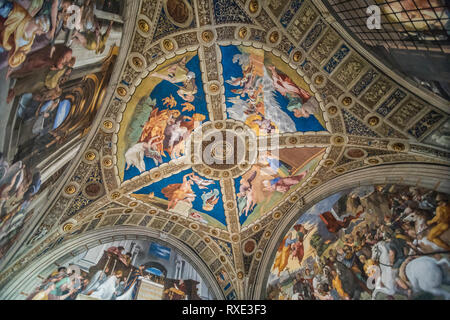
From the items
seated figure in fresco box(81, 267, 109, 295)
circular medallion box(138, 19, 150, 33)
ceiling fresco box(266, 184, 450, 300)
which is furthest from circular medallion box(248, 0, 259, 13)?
seated figure in fresco box(81, 267, 109, 295)

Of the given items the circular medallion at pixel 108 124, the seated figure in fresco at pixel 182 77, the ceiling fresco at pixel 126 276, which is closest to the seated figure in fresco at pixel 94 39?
the seated figure in fresco at pixel 182 77

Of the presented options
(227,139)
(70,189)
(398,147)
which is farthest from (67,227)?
(398,147)

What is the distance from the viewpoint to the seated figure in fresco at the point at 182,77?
29.6ft

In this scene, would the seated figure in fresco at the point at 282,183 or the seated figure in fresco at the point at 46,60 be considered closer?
the seated figure in fresco at the point at 46,60

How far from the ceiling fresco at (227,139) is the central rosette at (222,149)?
42mm

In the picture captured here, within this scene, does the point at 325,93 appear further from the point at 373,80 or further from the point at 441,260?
the point at 441,260

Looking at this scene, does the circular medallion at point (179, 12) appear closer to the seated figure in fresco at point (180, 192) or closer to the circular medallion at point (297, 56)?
the circular medallion at point (297, 56)

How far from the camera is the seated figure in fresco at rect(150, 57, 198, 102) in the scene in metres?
9.03

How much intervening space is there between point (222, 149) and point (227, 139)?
17.3 inches

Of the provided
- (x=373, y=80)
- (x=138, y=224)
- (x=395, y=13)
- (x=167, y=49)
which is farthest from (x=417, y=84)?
(x=138, y=224)

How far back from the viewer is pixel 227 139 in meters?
11.1

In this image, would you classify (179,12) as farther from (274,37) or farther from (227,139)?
(227,139)

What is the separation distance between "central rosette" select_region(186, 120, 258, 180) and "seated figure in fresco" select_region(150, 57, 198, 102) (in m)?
1.33

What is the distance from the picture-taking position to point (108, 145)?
967cm
